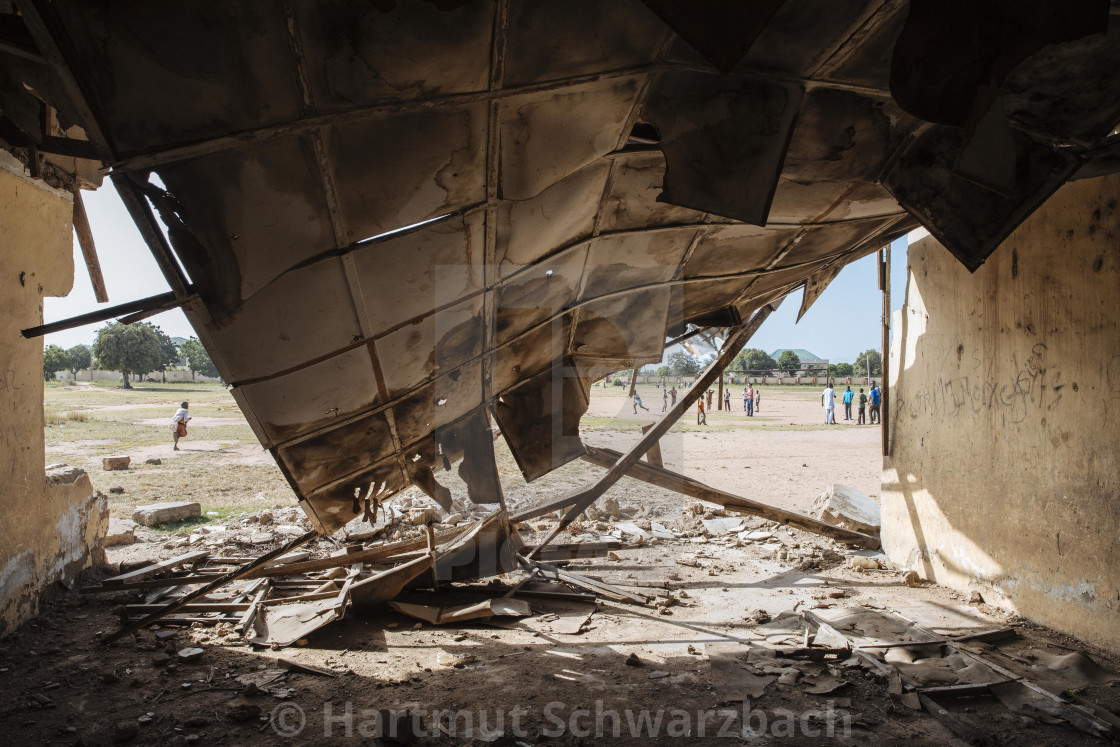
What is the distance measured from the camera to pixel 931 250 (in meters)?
6.09

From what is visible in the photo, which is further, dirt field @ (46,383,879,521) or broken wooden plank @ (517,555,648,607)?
dirt field @ (46,383,879,521)

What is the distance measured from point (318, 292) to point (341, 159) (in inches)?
28.2

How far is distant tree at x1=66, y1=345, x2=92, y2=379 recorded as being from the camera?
7462 centimetres

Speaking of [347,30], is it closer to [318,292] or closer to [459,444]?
[318,292]

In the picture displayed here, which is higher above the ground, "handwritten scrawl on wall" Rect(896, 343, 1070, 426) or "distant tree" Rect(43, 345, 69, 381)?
"distant tree" Rect(43, 345, 69, 381)

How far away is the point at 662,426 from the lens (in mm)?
6648

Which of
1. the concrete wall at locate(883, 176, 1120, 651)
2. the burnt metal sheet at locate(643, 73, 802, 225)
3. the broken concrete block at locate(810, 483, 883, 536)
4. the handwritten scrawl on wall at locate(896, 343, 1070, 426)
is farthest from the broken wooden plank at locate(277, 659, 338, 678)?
the broken concrete block at locate(810, 483, 883, 536)

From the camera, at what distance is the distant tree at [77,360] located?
74625 mm

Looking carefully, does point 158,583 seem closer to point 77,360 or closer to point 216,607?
point 216,607

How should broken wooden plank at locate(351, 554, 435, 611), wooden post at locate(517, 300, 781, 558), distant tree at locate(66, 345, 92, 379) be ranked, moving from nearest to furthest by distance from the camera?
1. broken wooden plank at locate(351, 554, 435, 611)
2. wooden post at locate(517, 300, 781, 558)
3. distant tree at locate(66, 345, 92, 379)

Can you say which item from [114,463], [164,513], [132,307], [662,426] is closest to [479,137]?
[132,307]

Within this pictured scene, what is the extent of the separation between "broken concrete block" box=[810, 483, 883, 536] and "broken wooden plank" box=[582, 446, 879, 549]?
384 millimetres

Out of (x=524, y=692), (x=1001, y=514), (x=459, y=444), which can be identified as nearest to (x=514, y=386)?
(x=459, y=444)

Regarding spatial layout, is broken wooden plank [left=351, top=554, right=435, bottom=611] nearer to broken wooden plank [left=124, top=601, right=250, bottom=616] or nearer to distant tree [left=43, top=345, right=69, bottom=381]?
broken wooden plank [left=124, top=601, right=250, bottom=616]
